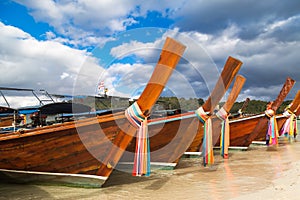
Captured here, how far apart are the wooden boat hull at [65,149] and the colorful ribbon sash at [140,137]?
20 centimetres

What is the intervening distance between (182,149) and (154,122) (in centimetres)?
135

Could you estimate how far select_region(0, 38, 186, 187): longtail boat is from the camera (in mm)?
4949

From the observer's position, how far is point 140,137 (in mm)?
4863

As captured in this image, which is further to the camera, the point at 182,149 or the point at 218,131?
the point at 218,131

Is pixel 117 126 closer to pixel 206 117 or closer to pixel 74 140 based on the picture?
pixel 74 140

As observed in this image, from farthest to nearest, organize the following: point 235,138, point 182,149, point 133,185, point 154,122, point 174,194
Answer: point 235,138
point 182,149
point 154,122
point 133,185
point 174,194

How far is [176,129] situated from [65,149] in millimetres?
2829

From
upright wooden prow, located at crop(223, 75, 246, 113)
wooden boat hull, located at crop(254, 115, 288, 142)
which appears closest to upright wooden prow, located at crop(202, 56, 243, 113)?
upright wooden prow, located at crop(223, 75, 246, 113)

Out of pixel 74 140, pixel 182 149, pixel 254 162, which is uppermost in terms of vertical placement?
pixel 74 140

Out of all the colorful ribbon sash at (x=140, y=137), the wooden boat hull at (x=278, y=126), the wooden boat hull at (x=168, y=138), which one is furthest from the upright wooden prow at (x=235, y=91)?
the wooden boat hull at (x=278, y=126)

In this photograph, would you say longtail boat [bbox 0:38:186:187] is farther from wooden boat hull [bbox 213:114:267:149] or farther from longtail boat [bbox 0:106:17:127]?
longtail boat [bbox 0:106:17:127]

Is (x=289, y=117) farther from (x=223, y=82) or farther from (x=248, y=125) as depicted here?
(x=223, y=82)

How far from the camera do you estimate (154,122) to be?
247 inches

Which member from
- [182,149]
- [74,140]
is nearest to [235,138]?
[182,149]
